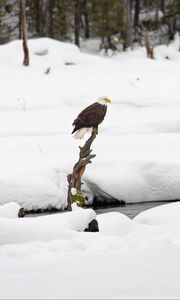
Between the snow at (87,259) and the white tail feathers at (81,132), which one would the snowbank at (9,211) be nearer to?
the snow at (87,259)

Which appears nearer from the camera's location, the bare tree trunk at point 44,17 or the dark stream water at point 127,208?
the dark stream water at point 127,208

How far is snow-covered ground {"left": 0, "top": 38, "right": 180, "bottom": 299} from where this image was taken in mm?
4820

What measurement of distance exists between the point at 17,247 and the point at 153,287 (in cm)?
180

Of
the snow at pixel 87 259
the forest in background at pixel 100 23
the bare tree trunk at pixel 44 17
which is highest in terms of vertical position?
the snow at pixel 87 259

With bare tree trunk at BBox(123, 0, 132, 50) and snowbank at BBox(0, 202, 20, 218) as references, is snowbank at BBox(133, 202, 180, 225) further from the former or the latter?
bare tree trunk at BBox(123, 0, 132, 50)

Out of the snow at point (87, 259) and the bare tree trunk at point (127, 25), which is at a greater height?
the snow at point (87, 259)

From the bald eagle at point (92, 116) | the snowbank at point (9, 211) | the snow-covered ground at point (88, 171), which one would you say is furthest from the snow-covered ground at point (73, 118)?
the snowbank at point (9, 211)

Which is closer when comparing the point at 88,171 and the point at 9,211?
the point at 9,211

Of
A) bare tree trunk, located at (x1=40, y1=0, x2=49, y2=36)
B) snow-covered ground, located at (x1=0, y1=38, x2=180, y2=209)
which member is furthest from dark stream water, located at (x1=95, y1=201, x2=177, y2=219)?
bare tree trunk, located at (x1=40, y1=0, x2=49, y2=36)

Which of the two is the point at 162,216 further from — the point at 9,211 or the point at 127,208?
the point at 127,208

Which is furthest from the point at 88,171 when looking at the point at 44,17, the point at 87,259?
the point at 44,17

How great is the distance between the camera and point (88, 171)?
13078mm

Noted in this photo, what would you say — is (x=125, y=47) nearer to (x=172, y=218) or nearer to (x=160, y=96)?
(x=160, y=96)

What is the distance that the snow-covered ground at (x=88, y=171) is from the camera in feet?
15.8
